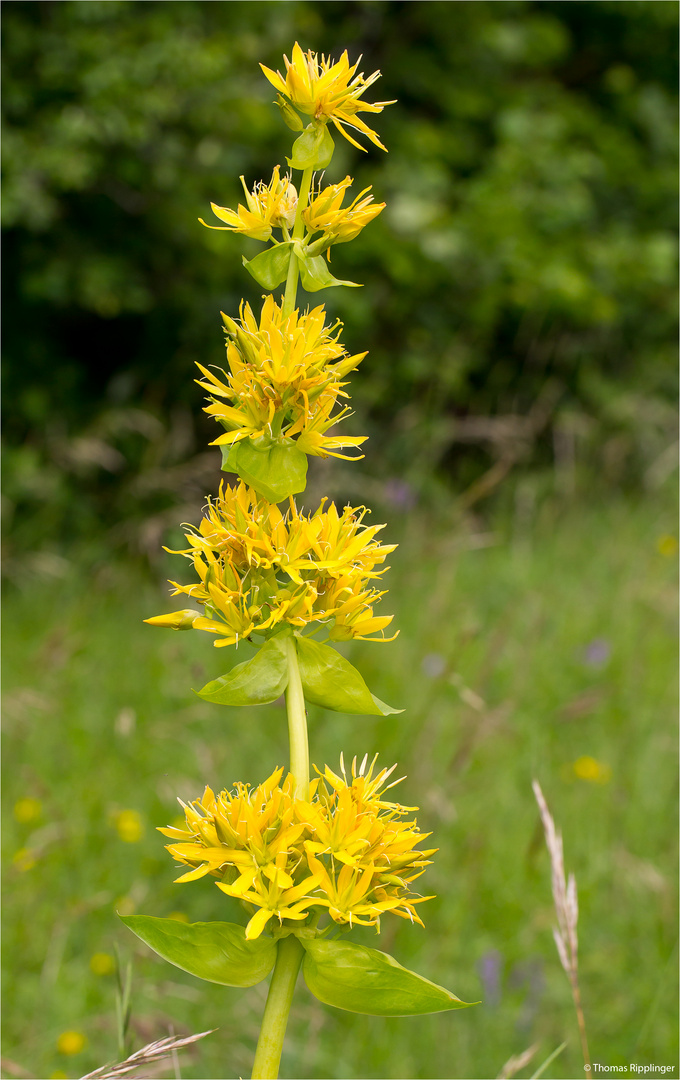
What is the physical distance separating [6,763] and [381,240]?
3.65 metres

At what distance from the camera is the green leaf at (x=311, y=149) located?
828 millimetres

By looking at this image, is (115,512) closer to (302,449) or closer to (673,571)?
(673,571)

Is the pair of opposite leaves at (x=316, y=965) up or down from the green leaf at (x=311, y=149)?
down

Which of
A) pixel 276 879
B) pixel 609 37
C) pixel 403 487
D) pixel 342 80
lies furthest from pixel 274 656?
pixel 609 37

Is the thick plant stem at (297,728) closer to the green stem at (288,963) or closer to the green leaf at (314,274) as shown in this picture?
the green stem at (288,963)

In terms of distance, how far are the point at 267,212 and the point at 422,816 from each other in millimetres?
1682

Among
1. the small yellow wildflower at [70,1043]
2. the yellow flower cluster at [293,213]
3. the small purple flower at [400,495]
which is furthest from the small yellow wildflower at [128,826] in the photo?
the small purple flower at [400,495]

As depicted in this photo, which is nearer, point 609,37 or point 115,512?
point 115,512

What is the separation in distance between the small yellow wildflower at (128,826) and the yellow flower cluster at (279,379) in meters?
1.52

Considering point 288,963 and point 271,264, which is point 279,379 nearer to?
point 271,264

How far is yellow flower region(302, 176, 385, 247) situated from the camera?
827 mm

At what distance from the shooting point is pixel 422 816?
217 centimetres

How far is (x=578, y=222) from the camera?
19.7 ft

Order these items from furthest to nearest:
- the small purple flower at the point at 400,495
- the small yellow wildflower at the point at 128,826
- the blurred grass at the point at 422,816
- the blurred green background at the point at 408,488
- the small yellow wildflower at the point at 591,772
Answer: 1. the small purple flower at the point at 400,495
2. the small yellow wildflower at the point at 591,772
3. the small yellow wildflower at the point at 128,826
4. the blurred green background at the point at 408,488
5. the blurred grass at the point at 422,816
